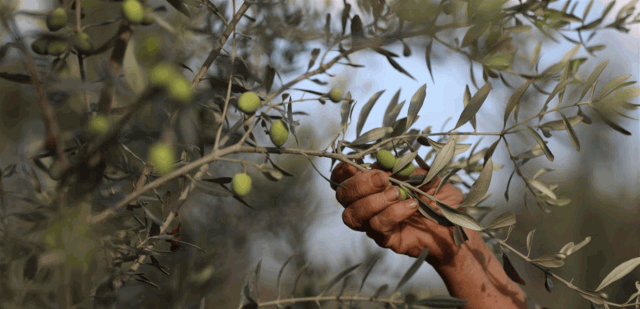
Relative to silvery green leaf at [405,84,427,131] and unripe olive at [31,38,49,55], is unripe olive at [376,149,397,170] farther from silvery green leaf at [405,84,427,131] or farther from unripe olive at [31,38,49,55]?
unripe olive at [31,38,49,55]

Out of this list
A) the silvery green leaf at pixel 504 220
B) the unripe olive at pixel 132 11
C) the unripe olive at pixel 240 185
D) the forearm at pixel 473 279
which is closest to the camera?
the unripe olive at pixel 132 11

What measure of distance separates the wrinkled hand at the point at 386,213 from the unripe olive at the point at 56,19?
0.45 metres

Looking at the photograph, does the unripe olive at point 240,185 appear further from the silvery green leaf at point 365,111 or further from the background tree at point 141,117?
the silvery green leaf at point 365,111

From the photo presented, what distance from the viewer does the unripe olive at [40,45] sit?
1.40 ft

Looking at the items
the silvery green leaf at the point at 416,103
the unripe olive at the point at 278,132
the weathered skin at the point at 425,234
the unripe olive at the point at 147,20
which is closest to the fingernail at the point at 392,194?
the weathered skin at the point at 425,234

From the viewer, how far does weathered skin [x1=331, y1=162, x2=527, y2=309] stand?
696mm

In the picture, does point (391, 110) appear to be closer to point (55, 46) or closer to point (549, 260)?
point (549, 260)

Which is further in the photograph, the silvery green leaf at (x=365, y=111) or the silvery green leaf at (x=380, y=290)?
the silvery green leaf at (x=365, y=111)

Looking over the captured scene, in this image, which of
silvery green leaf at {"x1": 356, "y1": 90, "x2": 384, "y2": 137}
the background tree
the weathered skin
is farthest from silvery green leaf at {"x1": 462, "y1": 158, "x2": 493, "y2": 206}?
silvery green leaf at {"x1": 356, "y1": 90, "x2": 384, "y2": 137}

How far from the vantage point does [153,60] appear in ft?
1.01

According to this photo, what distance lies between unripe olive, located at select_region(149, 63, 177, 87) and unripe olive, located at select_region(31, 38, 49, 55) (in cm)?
22

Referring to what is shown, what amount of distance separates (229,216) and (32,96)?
41.0 inches

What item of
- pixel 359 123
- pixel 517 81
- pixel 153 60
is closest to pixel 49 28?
pixel 153 60

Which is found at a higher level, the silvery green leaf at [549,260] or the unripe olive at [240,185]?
the unripe olive at [240,185]
